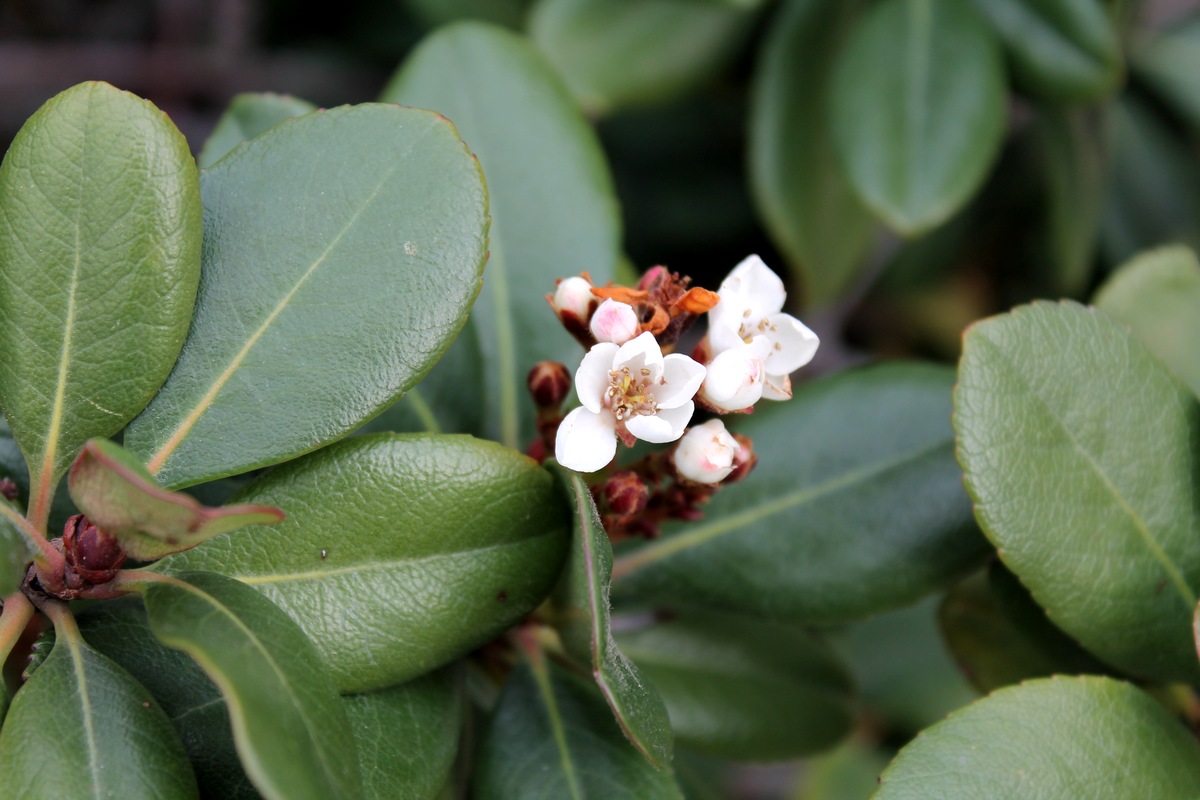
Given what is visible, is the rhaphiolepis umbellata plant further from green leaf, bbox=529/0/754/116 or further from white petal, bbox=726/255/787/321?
green leaf, bbox=529/0/754/116

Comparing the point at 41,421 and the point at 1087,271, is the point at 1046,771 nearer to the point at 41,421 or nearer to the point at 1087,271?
the point at 41,421

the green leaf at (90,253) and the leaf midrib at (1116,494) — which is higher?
the green leaf at (90,253)

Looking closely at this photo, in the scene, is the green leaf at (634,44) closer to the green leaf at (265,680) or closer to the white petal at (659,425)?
the white petal at (659,425)

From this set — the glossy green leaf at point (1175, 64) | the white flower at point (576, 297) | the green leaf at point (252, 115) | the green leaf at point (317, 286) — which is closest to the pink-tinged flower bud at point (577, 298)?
the white flower at point (576, 297)

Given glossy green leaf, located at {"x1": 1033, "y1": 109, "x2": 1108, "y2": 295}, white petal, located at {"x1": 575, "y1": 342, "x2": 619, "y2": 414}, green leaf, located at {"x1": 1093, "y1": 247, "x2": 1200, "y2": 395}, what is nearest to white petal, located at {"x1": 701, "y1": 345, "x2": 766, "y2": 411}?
white petal, located at {"x1": 575, "y1": 342, "x2": 619, "y2": 414}

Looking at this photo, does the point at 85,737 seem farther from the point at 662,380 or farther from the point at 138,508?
the point at 662,380

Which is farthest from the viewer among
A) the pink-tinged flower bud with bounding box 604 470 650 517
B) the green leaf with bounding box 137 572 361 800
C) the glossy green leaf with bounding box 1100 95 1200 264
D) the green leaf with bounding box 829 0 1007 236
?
the glossy green leaf with bounding box 1100 95 1200 264
